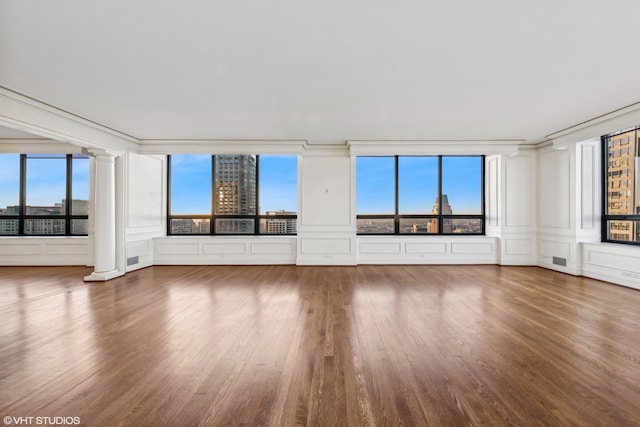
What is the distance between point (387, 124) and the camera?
17.6 feet

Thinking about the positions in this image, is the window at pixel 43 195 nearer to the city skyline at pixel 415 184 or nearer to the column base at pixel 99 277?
the column base at pixel 99 277

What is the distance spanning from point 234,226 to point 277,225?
1130mm

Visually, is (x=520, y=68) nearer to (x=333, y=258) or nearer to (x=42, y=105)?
(x=333, y=258)

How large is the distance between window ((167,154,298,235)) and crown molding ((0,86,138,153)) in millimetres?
1955

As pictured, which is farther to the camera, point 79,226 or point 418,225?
point 418,225

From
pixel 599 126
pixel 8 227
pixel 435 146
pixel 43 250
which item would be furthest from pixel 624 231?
pixel 8 227

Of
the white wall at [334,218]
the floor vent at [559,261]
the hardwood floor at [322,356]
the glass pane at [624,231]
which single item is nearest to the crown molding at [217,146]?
the white wall at [334,218]

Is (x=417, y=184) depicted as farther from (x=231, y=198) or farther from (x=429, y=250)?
(x=231, y=198)

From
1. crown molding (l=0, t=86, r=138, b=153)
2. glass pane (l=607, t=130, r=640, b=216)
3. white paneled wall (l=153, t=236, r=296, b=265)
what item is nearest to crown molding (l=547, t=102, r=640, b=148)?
glass pane (l=607, t=130, r=640, b=216)

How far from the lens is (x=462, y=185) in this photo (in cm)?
771

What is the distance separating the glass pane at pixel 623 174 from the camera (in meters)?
5.26

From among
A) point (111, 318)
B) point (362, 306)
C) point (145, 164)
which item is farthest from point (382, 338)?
point (145, 164)

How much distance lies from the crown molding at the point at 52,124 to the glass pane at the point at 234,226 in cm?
273

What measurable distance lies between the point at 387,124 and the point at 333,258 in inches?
130
